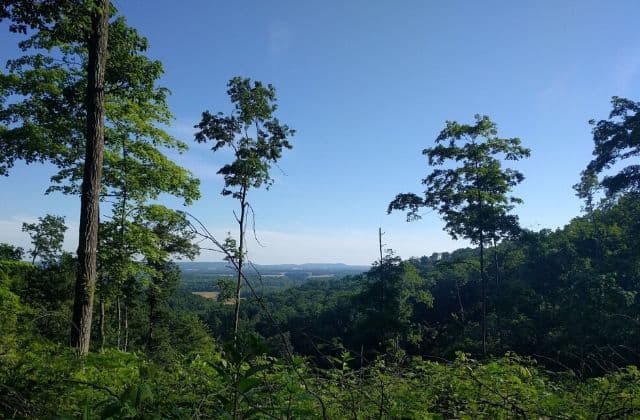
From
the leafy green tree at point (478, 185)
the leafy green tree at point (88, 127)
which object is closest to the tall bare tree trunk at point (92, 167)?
the leafy green tree at point (88, 127)

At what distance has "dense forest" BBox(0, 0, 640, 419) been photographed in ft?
9.16

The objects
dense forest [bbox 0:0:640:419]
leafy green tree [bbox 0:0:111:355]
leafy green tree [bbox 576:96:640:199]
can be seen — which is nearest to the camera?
dense forest [bbox 0:0:640:419]

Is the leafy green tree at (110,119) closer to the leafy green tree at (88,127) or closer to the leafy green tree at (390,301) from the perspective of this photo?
the leafy green tree at (88,127)

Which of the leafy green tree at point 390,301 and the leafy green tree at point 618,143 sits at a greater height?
the leafy green tree at point 618,143

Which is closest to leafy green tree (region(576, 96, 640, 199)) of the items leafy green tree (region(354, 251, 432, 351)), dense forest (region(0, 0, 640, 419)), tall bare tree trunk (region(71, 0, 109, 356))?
dense forest (region(0, 0, 640, 419))

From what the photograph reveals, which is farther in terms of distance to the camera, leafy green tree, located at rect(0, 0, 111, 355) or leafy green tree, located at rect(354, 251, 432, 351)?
leafy green tree, located at rect(354, 251, 432, 351)

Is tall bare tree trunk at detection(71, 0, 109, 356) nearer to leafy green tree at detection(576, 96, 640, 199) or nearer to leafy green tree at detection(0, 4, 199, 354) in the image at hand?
leafy green tree at detection(0, 4, 199, 354)

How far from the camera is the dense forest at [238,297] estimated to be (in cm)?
279

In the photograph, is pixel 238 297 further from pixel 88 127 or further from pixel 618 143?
pixel 618 143

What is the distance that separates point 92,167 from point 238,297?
308 inches

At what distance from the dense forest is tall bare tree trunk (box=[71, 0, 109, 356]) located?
0.03 meters

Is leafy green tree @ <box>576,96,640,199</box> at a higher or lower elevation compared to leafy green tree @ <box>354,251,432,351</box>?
higher

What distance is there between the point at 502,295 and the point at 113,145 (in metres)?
28.4

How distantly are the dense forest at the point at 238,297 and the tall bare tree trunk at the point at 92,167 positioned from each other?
25mm
